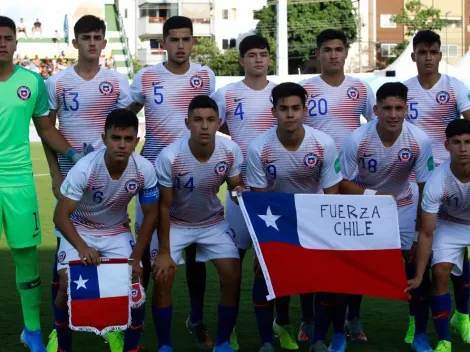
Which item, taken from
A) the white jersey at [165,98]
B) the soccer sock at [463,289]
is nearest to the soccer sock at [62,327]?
the white jersey at [165,98]

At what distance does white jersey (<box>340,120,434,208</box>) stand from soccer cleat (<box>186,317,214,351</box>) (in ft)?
4.75

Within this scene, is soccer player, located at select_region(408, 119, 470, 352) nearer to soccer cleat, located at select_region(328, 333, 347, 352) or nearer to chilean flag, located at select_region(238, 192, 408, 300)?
chilean flag, located at select_region(238, 192, 408, 300)

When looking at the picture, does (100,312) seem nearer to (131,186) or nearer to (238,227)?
(131,186)

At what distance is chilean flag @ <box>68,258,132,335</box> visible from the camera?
216 inches

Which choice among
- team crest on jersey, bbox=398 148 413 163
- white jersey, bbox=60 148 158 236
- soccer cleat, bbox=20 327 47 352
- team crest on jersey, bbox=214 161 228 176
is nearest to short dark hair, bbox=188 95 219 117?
team crest on jersey, bbox=214 161 228 176

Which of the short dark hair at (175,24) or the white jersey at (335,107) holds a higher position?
the short dark hair at (175,24)

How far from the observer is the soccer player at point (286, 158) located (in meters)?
5.96

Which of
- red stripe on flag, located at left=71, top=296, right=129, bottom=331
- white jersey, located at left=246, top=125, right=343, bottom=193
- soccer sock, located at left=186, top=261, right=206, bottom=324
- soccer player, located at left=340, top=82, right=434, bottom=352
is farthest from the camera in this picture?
soccer sock, located at left=186, top=261, right=206, bottom=324

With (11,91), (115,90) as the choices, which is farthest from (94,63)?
(11,91)

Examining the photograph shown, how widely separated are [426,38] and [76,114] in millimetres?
2583

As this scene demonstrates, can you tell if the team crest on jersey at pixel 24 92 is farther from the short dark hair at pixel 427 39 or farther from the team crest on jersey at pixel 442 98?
the team crest on jersey at pixel 442 98

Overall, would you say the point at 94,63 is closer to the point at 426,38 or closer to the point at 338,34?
the point at 338,34

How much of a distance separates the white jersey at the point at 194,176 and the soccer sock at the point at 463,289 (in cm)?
182

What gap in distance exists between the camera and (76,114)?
6445mm
